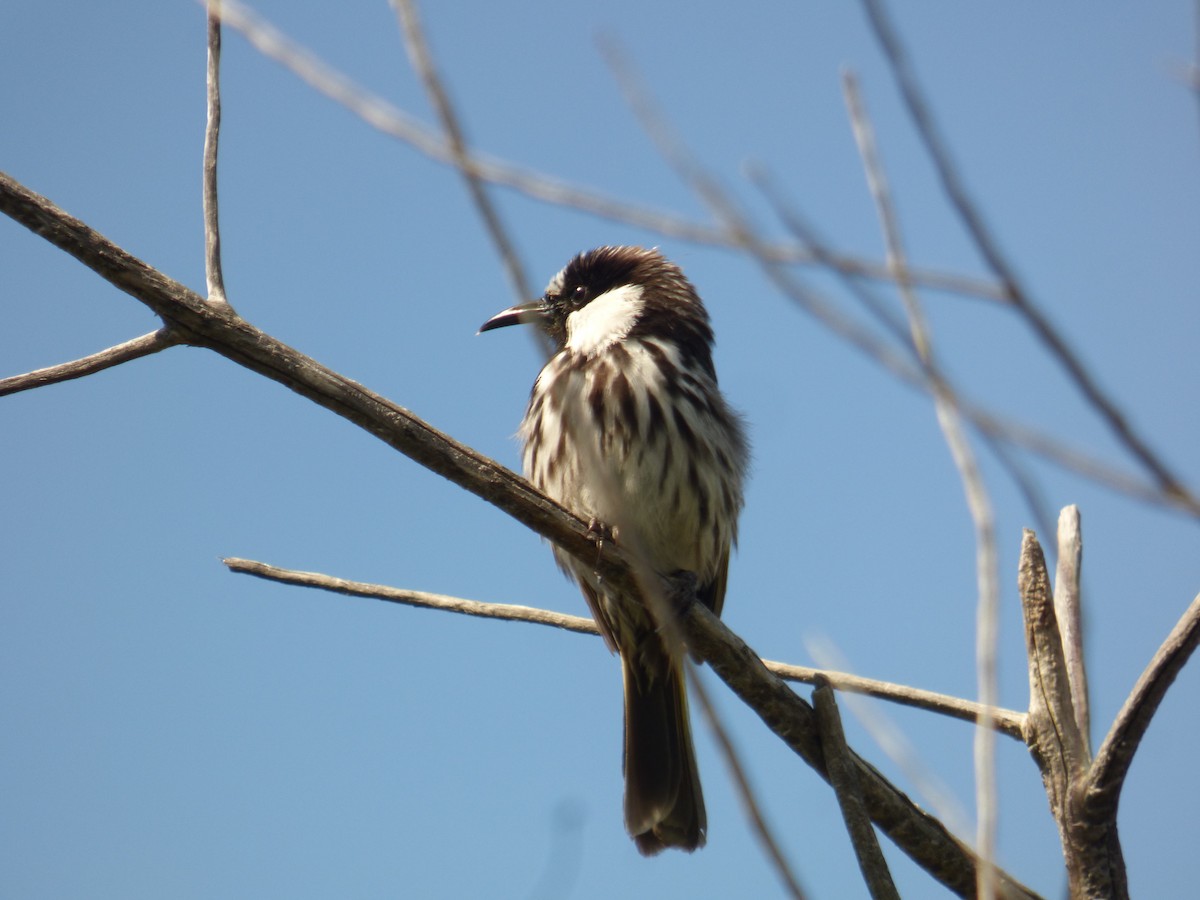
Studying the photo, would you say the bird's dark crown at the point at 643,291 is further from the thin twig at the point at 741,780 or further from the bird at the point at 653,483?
the thin twig at the point at 741,780

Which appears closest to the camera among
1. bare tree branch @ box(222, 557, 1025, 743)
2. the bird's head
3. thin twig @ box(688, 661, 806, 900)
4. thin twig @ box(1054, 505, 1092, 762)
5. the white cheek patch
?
thin twig @ box(688, 661, 806, 900)

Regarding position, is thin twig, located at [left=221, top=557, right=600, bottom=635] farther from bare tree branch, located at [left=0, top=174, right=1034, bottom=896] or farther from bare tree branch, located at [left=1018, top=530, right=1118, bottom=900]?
bare tree branch, located at [left=1018, top=530, right=1118, bottom=900]

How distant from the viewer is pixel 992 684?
6.20 feet

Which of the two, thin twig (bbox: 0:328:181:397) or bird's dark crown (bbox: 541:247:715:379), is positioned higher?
bird's dark crown (bbox: 541:247:715:379)

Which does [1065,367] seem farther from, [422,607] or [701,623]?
[422,607]

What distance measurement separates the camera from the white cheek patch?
18.5 feet

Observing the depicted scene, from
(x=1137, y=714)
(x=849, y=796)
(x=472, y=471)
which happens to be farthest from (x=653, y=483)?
(x=1137, y=714)

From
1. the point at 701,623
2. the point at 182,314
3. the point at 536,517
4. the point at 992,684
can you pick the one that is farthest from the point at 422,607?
the point at 992,684

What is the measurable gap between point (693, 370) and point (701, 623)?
1.77 metres

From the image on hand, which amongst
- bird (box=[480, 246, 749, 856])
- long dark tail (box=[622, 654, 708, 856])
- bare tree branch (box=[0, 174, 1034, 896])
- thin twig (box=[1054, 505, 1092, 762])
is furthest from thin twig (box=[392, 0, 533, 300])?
long dark tail (box=[622, 654, 708, 856])

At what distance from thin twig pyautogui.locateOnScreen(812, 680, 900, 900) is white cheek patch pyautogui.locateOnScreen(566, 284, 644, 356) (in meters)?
2.35

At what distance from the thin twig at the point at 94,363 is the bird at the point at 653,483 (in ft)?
6.58

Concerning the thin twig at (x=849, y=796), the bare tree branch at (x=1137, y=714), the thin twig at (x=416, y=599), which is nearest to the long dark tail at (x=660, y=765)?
the thin twig at (x=416, y=599)

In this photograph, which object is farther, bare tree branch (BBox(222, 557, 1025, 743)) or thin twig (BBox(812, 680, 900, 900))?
bare tree branch (BBox(222, 557, 1025, 743))
